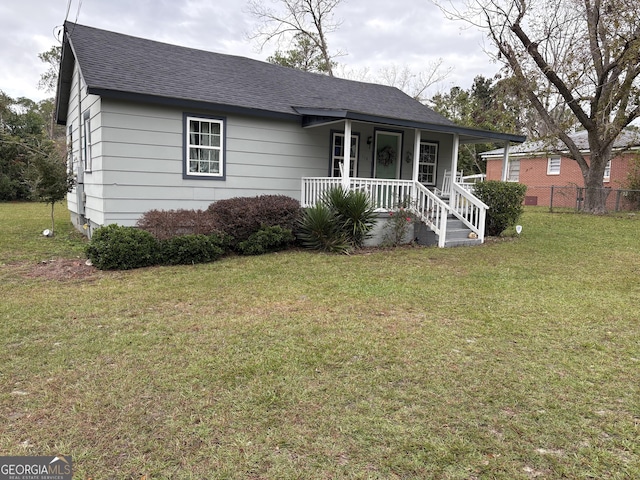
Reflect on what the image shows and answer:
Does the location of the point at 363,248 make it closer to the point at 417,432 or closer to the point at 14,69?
the point at 417,432

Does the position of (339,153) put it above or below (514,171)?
below

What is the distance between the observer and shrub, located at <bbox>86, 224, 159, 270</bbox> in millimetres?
7043

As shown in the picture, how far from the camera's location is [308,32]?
83.6 ft

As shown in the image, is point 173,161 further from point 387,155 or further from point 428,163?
point 428,163

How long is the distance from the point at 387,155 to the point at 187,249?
7.06 meters

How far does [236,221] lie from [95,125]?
3735 millimetres

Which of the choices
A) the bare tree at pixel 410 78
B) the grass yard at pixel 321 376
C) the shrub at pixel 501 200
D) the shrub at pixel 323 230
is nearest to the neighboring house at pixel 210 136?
the shrub at pixel 501 200

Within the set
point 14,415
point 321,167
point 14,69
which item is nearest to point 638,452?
point 14,415

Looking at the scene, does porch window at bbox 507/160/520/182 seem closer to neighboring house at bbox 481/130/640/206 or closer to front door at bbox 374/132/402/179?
neighboring house at bbox 481/130/640/206

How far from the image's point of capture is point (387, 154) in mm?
12391

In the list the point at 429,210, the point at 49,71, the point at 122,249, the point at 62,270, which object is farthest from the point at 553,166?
the point at 49,71

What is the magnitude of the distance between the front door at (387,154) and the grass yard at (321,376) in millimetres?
6351

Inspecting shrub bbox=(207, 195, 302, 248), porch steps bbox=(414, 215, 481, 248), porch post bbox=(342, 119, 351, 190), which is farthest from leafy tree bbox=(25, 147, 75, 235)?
porch steps bbox=(414, 215, 481, 248)

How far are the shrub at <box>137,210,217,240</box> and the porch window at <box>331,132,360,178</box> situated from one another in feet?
14.4
